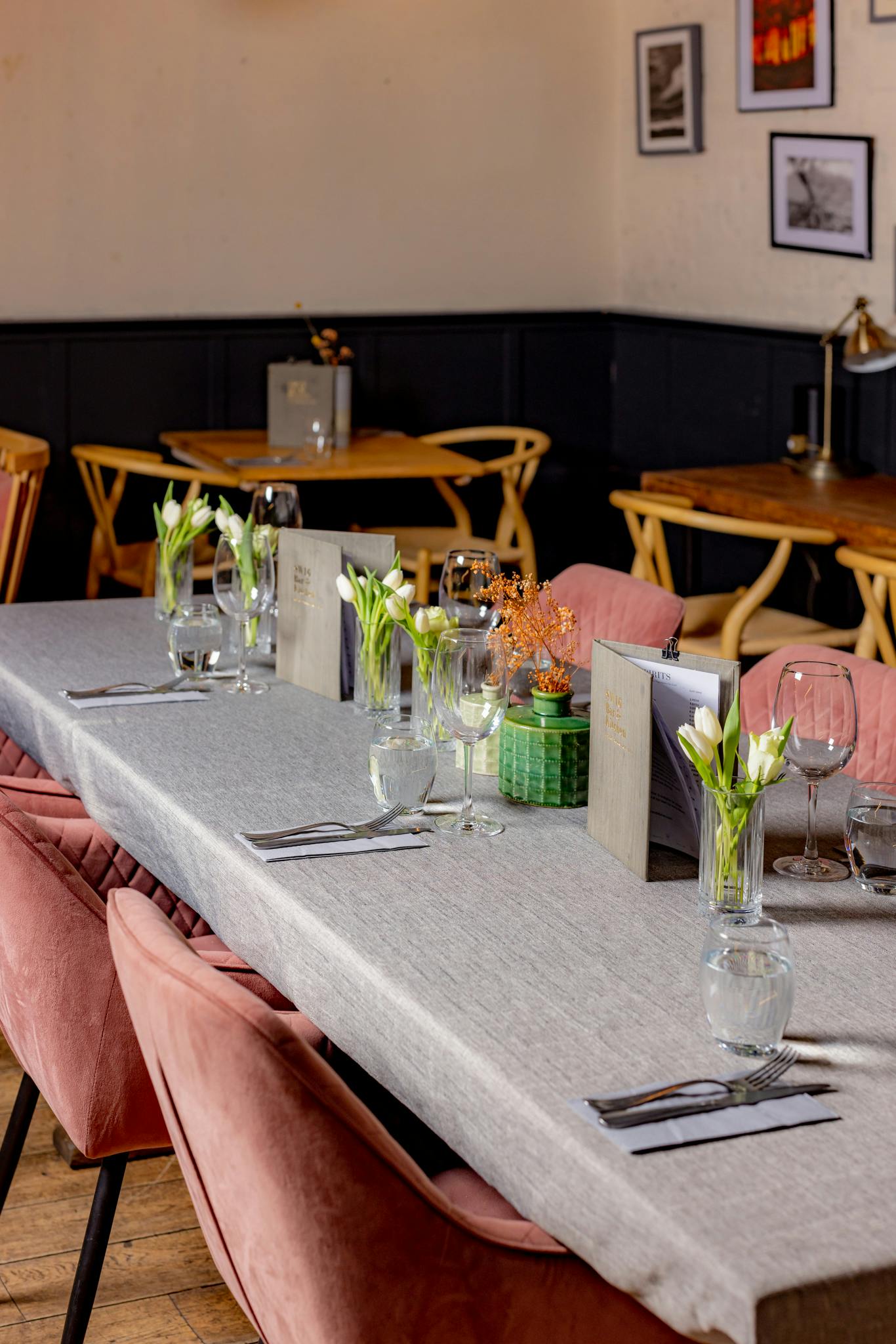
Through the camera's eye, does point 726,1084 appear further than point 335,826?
No

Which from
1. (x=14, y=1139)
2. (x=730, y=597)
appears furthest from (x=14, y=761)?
(x=730, y=597)

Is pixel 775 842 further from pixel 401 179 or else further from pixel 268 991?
pixel 401 179

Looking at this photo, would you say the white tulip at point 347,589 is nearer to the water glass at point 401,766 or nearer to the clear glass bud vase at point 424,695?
the clear glass bud vase at point 424,695

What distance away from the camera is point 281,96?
19.3 ft

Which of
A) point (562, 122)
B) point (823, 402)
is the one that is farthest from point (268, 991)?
point (562, 122)

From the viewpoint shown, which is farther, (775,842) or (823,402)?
(823,402)

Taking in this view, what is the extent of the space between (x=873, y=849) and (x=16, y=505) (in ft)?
11.2

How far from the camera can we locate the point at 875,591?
4004 millimetres

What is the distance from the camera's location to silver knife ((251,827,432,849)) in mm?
1910

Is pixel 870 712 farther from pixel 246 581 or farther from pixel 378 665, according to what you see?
pixel 246 581

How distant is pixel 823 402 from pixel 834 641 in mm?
962

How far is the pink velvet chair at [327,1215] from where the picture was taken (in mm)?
1283

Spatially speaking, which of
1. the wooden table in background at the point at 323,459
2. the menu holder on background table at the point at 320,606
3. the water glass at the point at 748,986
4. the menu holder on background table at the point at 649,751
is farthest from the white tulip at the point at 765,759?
the wooden table in background at the point at 323,459

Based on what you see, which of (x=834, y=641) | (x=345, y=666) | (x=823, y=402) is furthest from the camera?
(x=823, y=402)
